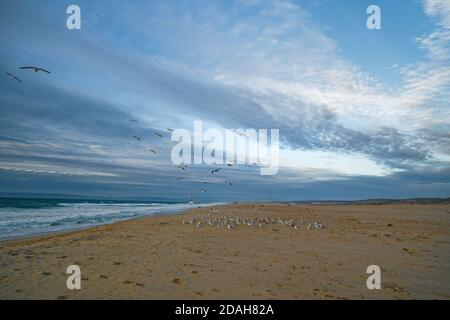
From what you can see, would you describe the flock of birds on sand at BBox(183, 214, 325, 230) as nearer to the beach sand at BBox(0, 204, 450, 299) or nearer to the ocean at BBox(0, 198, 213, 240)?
the beach sand at BBox(0, 204, 450, 299)

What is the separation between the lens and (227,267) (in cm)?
1048

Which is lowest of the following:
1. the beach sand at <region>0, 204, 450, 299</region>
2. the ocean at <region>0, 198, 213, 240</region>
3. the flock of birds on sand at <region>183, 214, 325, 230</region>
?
the ocean at <region>0, 198, 213, 240</region>

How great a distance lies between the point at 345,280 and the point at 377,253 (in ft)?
15.5

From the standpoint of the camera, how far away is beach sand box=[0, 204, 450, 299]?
822 centimetres

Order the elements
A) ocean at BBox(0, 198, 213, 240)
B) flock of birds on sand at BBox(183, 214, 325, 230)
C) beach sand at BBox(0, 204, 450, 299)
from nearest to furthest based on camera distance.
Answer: beach sand at BBox(0, 204, 450, 299), flock of birds on sand at BBox(183, 214, 325, 230), ocean at BBox(0, 198, 213, 240)

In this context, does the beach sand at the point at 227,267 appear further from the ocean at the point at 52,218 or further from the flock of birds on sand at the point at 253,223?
the ocean at the point at 52,218

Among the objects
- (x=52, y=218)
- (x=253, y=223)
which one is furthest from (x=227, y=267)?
(x=52, y=218)

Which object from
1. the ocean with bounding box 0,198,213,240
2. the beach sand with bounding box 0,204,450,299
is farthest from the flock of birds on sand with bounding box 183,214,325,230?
the ocean with bounding box 0,198,213,240
